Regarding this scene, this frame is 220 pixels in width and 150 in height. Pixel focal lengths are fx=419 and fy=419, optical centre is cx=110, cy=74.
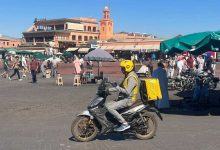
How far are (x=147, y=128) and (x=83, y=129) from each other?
1229 millimetres

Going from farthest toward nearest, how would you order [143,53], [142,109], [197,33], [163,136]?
[143,53]
[197,33]
[163,136]
[142,109]

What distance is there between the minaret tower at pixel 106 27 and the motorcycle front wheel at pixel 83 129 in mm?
114373

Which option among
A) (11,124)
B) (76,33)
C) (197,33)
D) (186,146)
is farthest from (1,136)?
(76,33)

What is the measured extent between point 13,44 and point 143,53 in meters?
62.5

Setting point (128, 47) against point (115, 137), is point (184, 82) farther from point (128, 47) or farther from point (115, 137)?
point (128, 47)

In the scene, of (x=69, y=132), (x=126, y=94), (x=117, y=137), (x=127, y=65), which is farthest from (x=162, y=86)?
(x=126, y=94)

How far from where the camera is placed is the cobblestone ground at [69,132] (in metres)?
7.53

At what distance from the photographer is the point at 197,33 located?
1157cm

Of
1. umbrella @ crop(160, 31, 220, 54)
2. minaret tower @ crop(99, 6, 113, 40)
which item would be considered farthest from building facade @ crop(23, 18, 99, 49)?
umbrella @ crop(160, 31, 220, 54)

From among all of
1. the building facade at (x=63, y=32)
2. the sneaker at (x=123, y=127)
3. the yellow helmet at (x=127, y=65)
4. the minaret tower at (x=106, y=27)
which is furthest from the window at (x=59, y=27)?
the sneaker at (x=123, y=127)

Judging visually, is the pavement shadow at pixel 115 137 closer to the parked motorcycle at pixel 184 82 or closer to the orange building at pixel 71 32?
the parked motorcycle at pixel 184 82

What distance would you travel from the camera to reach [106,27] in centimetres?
12312

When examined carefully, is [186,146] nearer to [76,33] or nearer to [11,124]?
[11,124]

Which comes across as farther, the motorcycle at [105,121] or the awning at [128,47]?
the awning at [128,47]
